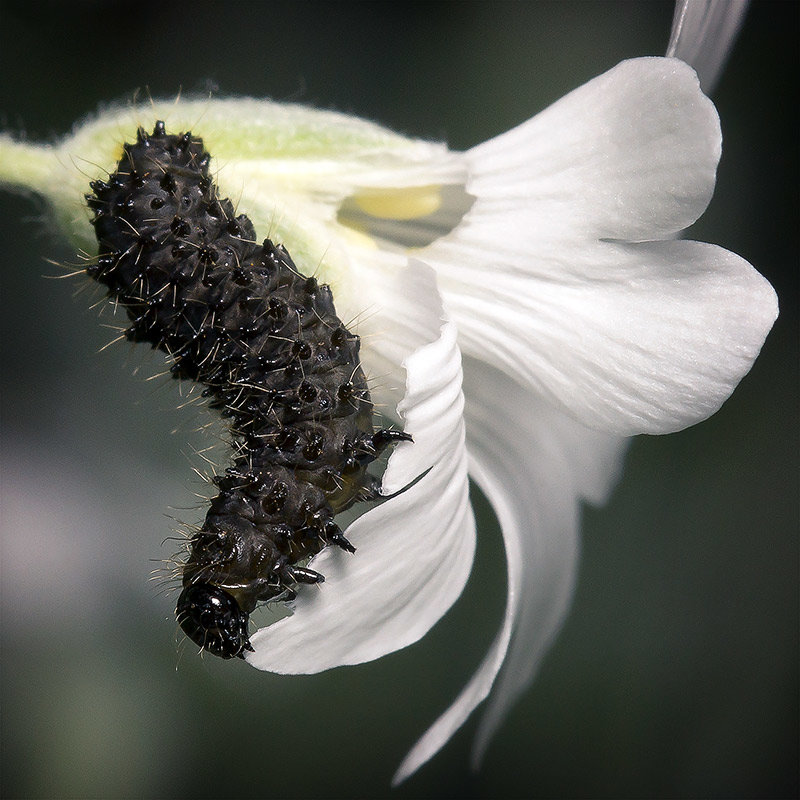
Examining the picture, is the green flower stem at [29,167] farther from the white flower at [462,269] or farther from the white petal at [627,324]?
the white petal at [627,324]

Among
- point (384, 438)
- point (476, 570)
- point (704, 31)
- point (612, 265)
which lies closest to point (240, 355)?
point (384, 438)

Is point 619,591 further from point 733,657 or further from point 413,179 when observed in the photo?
point 413,179

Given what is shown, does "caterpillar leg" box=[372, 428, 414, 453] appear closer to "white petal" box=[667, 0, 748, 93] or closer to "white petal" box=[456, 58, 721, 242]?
"white petal" box=[456, 58, 721, 242]

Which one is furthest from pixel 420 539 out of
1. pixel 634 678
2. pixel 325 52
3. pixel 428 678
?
pixel 325 52

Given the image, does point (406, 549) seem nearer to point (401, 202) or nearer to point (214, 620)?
point (214, 620)

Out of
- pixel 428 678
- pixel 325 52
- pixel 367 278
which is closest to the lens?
pixel 367 278

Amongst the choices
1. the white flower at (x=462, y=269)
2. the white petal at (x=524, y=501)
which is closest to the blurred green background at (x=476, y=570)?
the white petal at (x=524, y=501)

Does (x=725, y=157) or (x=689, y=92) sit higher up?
(x=689, y=92)
